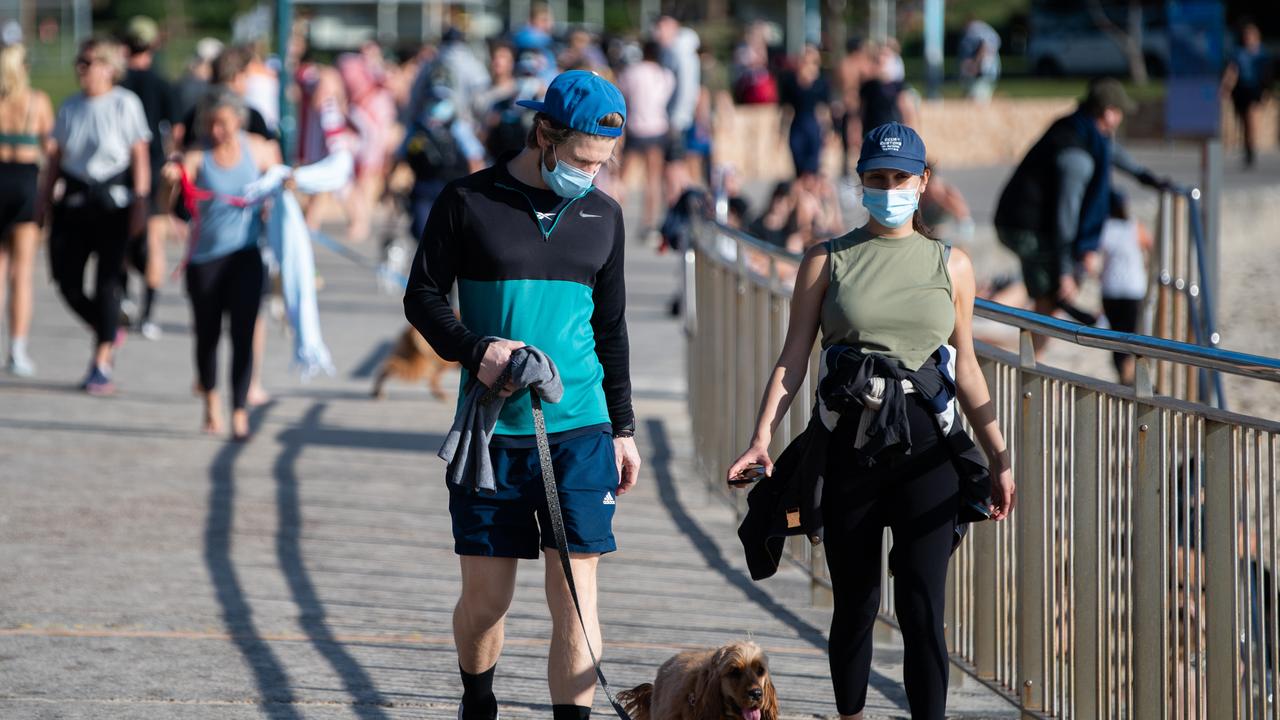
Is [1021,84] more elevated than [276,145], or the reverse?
[1021,84]

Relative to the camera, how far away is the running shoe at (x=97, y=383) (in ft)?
34.5

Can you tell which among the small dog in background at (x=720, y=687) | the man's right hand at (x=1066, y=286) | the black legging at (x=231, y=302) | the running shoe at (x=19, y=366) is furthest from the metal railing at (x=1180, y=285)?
the running shoe at (x=19, y=366)

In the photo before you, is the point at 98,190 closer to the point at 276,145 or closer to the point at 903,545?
the point at 276,145

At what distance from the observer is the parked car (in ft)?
191

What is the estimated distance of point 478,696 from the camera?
14.5ft

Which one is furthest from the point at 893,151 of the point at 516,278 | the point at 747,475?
the point at 516,278

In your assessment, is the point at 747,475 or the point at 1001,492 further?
the point at 1001,492

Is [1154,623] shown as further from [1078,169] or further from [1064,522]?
[1078,169]

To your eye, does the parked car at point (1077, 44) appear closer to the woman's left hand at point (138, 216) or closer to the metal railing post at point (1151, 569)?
the woman's left hand at point (138, 216)

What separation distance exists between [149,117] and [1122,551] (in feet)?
30.6

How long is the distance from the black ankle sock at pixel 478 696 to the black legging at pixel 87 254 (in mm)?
6884

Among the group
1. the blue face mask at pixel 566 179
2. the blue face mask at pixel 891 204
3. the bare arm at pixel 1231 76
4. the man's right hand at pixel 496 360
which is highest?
the bare arm at pixel 1231 76

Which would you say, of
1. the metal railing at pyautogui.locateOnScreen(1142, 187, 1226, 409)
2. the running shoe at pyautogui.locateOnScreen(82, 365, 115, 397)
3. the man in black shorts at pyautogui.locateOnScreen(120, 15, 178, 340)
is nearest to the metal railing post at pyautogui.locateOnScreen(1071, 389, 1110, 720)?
the metal railing at pyautogui.locateOnScreen(1142, 187, 1226, 409)

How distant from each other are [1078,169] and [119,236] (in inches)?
235
